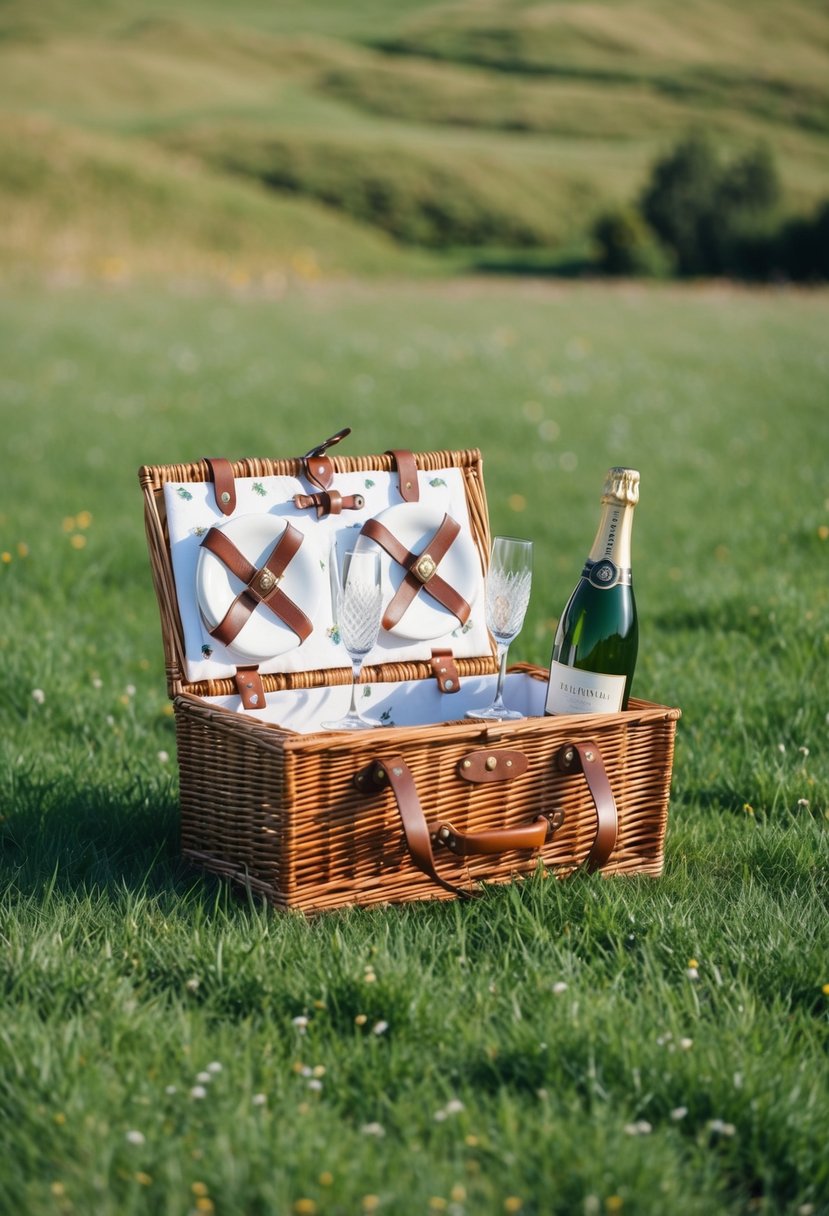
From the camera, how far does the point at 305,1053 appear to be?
8.66ft

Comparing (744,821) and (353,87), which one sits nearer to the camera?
(744,821)

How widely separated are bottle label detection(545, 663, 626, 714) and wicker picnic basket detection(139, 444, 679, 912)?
0.35 ft

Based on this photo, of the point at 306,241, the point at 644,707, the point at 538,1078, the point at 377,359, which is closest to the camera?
the point at 538,1078

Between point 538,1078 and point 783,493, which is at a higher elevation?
point 783,493

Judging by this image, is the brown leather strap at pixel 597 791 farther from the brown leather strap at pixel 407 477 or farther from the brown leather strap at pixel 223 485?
the brown leather strap at pixel 223 485

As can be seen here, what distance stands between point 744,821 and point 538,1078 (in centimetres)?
165

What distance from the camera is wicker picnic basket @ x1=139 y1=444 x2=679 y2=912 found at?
3277mm

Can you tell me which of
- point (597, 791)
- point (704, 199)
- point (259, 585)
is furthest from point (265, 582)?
point (704, 199)

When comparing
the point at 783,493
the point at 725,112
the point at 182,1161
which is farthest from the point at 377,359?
the point at 725,112

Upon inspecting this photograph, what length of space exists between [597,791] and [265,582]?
117cm

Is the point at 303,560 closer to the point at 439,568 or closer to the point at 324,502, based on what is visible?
the point at 324,502

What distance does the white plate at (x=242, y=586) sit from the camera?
374cm

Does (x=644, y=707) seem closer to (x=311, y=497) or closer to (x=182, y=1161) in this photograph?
(x=311, y=497)

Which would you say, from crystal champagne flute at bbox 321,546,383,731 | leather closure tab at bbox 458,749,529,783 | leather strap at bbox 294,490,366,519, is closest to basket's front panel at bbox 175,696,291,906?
crystal champagne flute at bbox 321,546,383,731
